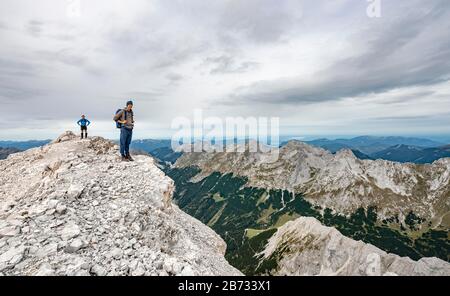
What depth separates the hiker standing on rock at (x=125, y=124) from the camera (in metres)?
22.7

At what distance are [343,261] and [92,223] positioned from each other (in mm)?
169272

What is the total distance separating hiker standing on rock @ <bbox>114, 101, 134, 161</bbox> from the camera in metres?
22.7

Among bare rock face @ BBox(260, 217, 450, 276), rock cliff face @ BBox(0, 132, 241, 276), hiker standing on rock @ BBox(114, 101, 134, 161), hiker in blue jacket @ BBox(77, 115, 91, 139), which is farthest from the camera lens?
bare rock face @ BBox(260, 217, 450, 276)

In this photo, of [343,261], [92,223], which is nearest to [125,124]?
[92,223]

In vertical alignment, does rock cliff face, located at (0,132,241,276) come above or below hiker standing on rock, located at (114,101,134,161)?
below

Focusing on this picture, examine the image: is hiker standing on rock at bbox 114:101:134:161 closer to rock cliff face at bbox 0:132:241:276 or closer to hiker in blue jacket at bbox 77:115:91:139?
Result: rock cliff face at bbox 0:132:241:276

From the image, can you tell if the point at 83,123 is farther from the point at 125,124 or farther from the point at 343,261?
the point at 343,261

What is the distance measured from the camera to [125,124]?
75.2 ft

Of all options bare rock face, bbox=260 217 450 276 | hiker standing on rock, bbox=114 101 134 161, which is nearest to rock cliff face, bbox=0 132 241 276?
hiker standing on rock, bbox=114 101 134 161

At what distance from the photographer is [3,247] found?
10.6 meters

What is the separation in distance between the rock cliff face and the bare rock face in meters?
113
